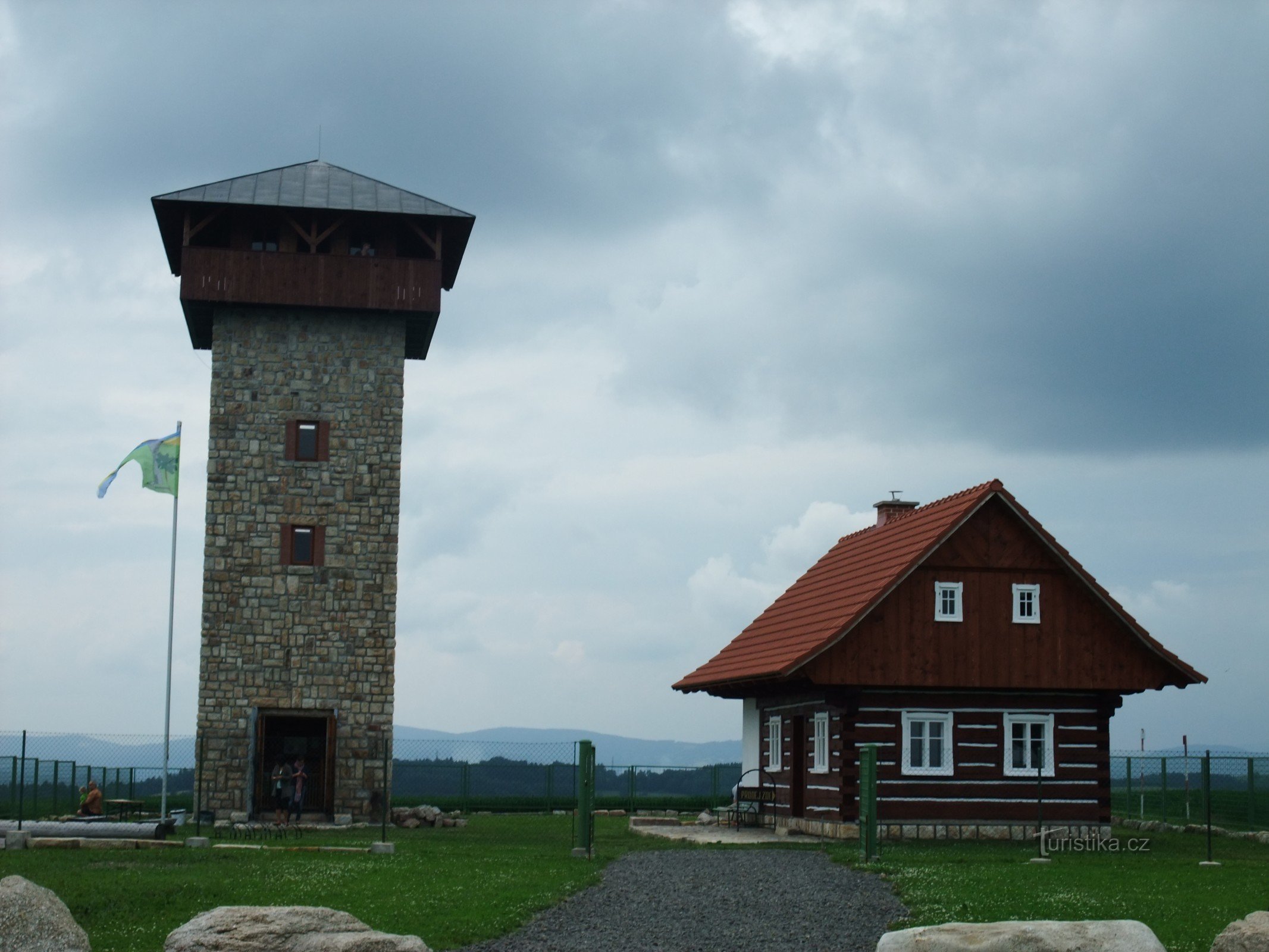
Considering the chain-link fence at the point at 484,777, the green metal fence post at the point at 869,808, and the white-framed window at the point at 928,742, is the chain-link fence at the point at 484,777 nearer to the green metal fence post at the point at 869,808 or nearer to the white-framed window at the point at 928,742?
the white-framed window at the point at 928,742

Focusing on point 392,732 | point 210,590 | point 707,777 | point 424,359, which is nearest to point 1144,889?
point 392,732

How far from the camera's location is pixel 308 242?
36.0m

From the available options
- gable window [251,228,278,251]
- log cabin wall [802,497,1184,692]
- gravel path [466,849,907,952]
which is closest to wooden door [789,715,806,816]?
log cabin wall [802,497,1184,692]

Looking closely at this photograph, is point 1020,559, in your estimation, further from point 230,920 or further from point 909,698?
point 230,920

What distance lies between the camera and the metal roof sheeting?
35625mm

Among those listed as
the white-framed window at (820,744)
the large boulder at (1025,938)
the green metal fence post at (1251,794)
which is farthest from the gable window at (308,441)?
the large boulder at (1025,938)

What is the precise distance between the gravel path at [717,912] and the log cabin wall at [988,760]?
23.9 feet

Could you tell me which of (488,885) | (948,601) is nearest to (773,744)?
(948,601)

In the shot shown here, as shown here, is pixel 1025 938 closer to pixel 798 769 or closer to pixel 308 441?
pixel 798 769

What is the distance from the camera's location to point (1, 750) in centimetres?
4816

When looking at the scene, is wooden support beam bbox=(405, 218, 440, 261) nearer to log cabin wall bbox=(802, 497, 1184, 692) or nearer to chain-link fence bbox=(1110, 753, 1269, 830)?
log cabin wall bbox=(802, 497, 1184, 692)

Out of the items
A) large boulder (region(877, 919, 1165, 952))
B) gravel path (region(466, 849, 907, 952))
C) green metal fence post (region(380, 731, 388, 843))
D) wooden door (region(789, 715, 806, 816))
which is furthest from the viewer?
wooden door (region(789, 715, 806, 816))

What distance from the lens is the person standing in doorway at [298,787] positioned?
32969mm

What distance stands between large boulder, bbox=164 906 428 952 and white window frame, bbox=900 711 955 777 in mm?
19160
